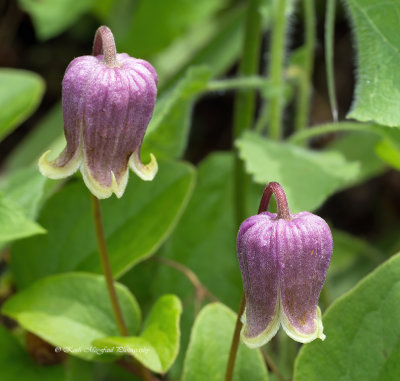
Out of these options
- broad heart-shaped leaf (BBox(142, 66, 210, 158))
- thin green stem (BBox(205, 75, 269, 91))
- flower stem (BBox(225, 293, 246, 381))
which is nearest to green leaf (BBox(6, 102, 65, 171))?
broad heart-shaped leaf (BBox(142, 66, 210, 158))

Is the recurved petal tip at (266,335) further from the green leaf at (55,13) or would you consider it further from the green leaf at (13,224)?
the green leaf at (55,13)

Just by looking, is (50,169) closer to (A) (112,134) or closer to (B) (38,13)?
(A) (112,134)

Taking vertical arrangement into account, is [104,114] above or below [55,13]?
above

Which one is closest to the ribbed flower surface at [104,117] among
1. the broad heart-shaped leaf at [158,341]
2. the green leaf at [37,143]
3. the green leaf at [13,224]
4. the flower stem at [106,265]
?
the flower stem at [106,265]

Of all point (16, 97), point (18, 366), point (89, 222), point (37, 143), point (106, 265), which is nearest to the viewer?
point (106, 265)

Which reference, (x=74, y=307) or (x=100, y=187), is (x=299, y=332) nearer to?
(x=100, y=187)

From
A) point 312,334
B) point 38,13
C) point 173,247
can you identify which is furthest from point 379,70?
point 38,13

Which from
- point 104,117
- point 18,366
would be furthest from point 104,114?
point 18,366

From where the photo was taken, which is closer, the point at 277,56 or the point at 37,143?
the point at 277,56
